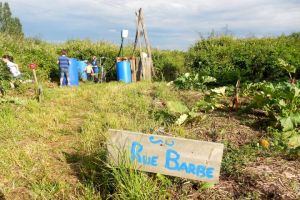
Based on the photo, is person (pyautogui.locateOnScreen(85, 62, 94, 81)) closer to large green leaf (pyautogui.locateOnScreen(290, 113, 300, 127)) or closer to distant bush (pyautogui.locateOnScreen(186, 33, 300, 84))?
distant bush (pyautogui.locateOnScreen(186, 33, 300, 84))

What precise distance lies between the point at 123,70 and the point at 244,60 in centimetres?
461

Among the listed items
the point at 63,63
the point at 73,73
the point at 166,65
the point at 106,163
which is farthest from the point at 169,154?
the point at 166,65

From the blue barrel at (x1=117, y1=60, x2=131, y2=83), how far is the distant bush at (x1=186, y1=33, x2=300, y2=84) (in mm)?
2517

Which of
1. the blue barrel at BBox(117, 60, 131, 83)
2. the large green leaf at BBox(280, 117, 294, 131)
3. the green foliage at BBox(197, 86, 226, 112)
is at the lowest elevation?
the large green leaf at BBox(280, 117, 294, 131)

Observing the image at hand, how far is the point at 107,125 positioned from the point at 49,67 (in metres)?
8.88

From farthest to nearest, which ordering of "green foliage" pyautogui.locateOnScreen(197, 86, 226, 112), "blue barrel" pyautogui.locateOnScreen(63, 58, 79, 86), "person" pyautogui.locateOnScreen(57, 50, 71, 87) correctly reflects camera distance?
"blue barrel" pyautogui.locateOnScreen(63, 58, 79, 86) < "person" pyautogui.locateOnScreen(57, 50, 71, 87) < "green foliage" pyautogui.locateOnScreen(197, 86, 226, 112)

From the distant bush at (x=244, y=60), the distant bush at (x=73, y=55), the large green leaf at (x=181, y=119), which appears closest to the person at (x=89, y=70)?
the distant bush at (x=73, y=55)

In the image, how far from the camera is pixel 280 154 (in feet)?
11.0

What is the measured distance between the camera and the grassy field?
2.74 m

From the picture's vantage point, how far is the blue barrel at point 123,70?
40.6ft

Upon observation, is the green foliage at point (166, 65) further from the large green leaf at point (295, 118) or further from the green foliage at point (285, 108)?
the large green leaf at point (295, 118)

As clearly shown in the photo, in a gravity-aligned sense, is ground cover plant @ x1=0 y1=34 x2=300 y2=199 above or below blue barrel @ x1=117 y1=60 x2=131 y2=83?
below

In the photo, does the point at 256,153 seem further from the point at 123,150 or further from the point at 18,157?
the point at 18,157

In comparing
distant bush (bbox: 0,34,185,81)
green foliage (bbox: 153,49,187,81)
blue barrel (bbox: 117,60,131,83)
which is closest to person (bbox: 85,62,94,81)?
distant bush (bbox: 0,34,185,81)
